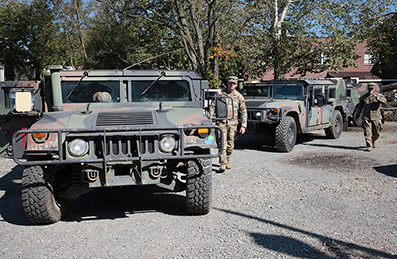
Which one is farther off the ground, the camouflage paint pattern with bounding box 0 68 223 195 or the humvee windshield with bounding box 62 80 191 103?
the humvee windshield with bounding box 62 80 191 103

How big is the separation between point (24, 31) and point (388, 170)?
70.6ft

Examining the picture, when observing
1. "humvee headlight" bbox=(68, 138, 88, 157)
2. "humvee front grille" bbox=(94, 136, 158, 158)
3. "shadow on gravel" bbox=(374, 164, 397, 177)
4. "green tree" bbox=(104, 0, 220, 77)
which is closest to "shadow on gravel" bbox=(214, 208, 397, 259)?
"humvee front grille" bbox=(94, 136, 158, 158)

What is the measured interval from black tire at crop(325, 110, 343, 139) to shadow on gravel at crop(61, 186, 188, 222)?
273 inches

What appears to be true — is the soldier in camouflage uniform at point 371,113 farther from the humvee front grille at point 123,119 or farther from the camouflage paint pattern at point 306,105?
the humvee front grille at point 123,119

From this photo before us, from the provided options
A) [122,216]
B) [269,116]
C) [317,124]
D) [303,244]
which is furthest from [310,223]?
[317,124]

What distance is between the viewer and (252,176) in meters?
7.03

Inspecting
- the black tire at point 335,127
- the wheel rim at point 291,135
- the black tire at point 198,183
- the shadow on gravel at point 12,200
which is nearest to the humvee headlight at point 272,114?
the wheel rim at point 291,135

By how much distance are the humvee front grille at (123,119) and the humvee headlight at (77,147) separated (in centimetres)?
26

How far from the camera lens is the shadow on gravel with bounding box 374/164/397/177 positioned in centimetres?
707

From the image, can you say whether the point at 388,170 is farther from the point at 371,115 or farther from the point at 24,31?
the point at 24,31

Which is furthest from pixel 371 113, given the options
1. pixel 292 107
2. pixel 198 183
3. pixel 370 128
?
pixel 198 183

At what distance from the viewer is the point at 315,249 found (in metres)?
3.84

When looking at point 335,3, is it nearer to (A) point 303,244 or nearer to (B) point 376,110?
(B) point 376,110

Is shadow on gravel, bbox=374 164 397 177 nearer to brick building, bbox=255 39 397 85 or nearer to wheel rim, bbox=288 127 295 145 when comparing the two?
wheel rim, bbox=288 127 295 145
